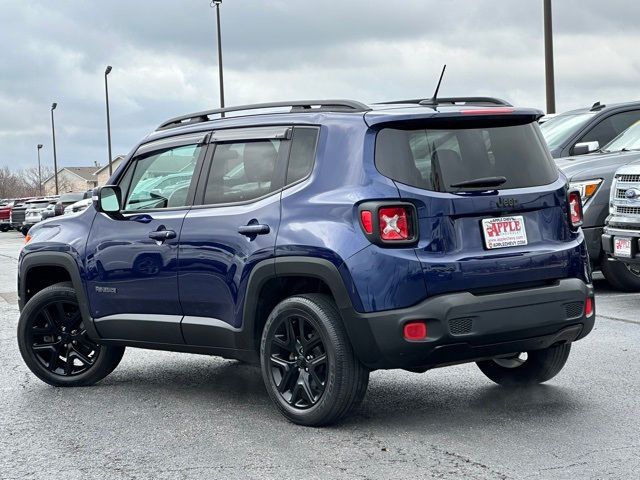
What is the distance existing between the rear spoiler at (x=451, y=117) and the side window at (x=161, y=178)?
1.40 m

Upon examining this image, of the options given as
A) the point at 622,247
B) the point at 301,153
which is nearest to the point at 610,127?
the point at 622,247

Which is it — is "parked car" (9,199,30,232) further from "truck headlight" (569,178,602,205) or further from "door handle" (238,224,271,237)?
"door handle" (238,224,271,237)

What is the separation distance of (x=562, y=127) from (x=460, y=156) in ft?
27.4

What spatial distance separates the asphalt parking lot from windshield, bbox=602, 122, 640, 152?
16.1 ft

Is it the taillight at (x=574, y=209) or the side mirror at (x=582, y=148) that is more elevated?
the side mirror at (x=582, y=148)

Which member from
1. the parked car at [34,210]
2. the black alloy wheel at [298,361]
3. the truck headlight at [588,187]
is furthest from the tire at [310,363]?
the parked car at [34,210]

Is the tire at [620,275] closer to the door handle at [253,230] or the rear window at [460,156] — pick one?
the rear window at [460,156]

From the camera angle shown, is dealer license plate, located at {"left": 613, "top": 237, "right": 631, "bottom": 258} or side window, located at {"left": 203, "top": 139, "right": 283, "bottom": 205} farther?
dealer license plate, located at {"left": 613, "top": 237, "right": 631, "bottom": 258}

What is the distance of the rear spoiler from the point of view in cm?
586

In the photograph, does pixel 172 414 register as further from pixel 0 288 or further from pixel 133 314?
pixel 0 288

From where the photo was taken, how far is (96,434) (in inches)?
239

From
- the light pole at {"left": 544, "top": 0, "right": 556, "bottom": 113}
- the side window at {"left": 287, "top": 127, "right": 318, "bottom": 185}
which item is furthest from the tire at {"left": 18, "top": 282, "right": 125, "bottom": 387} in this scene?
the light pole at {"left": 544, "top": 0, "right": 556, "bottom": 113}

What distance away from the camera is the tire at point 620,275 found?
1199 centimetres

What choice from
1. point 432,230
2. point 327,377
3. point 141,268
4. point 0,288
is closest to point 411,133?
point 432,230
